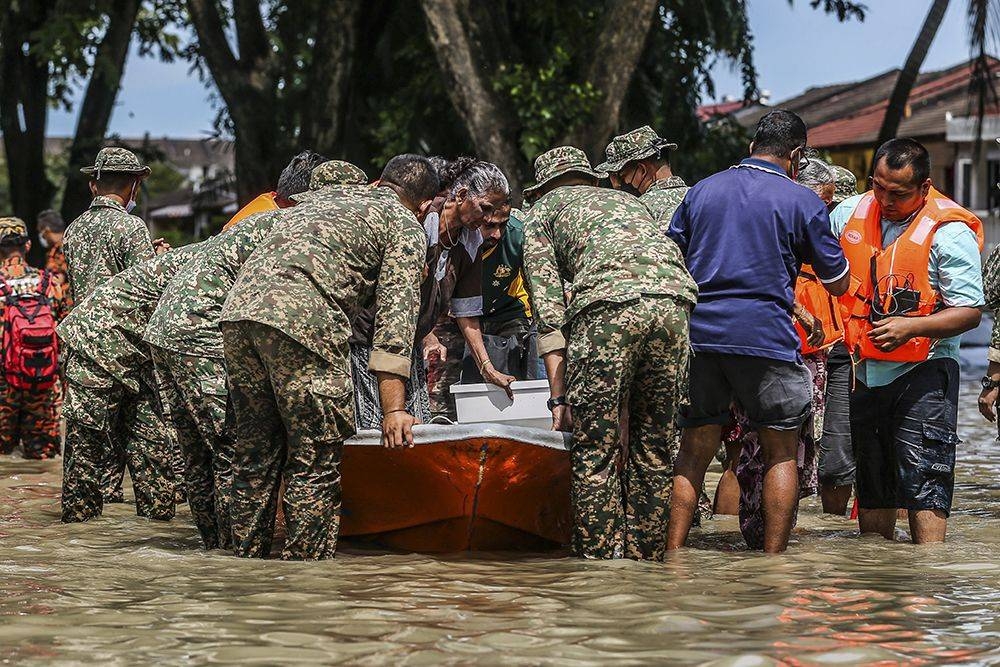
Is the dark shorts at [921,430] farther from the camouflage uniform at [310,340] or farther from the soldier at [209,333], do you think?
the soldier at [209,333]

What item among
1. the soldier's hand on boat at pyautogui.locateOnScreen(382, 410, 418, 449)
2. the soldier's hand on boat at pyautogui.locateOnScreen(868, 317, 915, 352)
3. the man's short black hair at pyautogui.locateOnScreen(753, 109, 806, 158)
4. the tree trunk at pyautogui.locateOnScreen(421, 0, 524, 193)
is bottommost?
the soldier's hand on boat at pyautogui.locateOnScreen(382, 410, 418, 449)

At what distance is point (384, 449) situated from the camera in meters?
6.30

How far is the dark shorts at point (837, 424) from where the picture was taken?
26.1ft

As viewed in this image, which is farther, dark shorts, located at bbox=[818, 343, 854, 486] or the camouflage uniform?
dark shorts, located at bbox=[818, 343, 854, 486]

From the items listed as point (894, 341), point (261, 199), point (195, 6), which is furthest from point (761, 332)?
point (195, 6)

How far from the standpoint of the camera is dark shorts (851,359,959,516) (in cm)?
660

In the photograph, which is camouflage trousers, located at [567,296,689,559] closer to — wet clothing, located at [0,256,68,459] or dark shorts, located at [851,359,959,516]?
dark shorts, located at [851,359,959,516]

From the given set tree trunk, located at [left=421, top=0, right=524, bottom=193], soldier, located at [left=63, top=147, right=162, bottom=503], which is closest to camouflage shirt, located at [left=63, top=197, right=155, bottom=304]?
soldier, located at [left=63, top=147, right=162, bottom=503]

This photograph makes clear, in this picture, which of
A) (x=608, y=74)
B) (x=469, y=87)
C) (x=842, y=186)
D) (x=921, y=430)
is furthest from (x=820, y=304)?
(x=469, y=87)

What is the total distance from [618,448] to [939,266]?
1.69m

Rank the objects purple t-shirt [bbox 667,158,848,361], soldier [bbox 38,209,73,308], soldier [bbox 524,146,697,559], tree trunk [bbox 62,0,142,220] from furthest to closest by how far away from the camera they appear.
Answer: tree trunk [bbox 62,0,142,220], soldier [bbox 38,209,73,308], purple t-shirt [bbox 667,158,848,361], soldier [bbox 524,146,697,559]

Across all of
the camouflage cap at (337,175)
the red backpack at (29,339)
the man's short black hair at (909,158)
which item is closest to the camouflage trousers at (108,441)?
the camouflage cap at (337,175)

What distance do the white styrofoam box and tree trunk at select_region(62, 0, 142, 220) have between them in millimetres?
13619

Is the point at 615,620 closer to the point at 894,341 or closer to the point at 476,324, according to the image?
the point at 894,341
